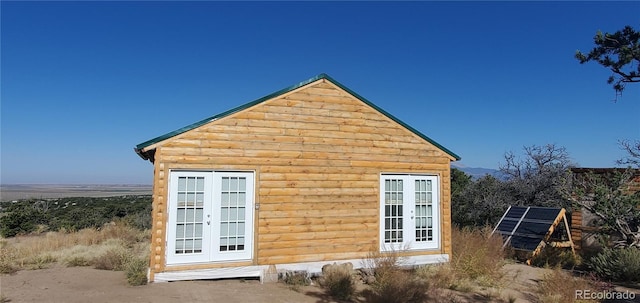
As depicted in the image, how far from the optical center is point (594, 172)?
1229 centimetres

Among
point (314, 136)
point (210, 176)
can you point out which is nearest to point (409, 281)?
point (314, 136)

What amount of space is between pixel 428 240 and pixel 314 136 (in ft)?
13.0

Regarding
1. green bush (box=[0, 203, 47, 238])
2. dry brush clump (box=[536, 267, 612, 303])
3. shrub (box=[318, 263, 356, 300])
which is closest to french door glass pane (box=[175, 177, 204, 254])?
shrub (box=[318, 263, 356, 300])

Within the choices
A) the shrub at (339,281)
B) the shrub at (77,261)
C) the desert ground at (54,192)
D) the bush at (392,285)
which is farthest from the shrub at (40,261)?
the desert ground at (54,192)

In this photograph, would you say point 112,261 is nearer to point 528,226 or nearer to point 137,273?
point 137,273

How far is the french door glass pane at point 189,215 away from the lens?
7832mm

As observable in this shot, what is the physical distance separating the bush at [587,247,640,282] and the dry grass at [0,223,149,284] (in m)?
11.5

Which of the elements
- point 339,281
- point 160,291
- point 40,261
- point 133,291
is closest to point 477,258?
point 339,281

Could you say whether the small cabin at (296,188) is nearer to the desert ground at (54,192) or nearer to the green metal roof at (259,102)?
the green metal roof at (259,102)

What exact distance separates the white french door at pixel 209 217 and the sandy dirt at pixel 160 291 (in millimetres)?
604

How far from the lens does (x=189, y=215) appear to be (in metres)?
7.91

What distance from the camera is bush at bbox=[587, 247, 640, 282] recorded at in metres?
9.02

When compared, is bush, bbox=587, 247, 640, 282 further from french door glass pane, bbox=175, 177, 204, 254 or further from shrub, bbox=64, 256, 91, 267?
shrub, bbox=64, 256, 91, 267

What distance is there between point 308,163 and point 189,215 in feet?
8.99
